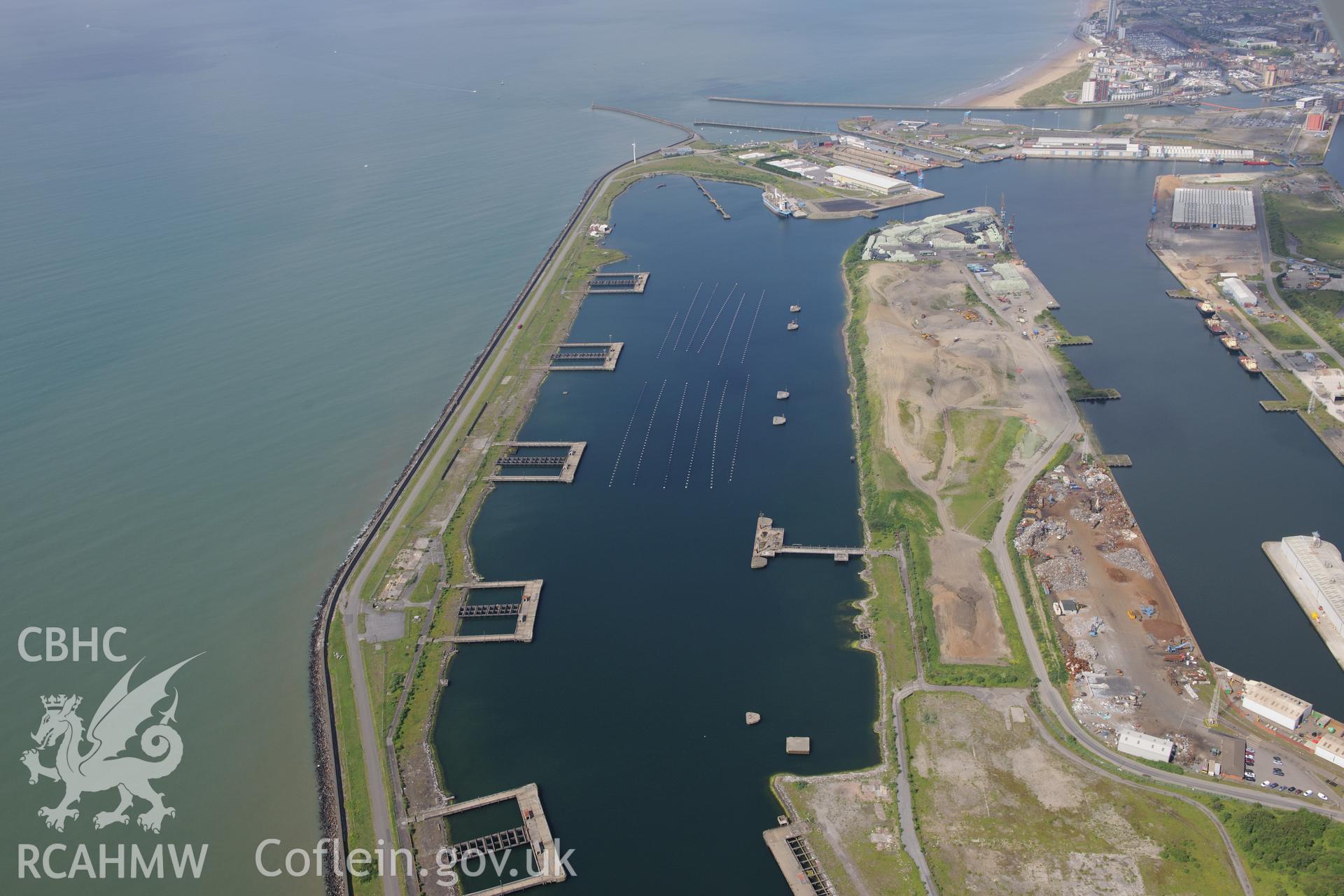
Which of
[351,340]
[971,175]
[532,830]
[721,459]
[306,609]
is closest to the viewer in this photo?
[532,830]

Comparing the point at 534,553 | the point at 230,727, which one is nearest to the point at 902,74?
the point at 534,553

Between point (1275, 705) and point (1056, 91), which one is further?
point (1056, 91)

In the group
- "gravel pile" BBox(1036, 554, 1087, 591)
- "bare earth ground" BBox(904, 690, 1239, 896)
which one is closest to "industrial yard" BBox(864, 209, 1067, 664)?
"gravel pile" BBox(1036, 554, 1087, 591)

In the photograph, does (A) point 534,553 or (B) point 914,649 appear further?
(A) point 534,553

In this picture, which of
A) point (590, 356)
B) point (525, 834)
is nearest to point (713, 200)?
point (590, 356)

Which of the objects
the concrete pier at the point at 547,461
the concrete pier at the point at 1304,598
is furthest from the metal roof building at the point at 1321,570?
the concrete pier at the point at 547,461

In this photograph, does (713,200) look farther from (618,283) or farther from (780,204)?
(618,283)

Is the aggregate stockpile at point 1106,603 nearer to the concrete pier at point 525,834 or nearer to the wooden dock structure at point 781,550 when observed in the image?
the wooden dock structure at point 781,550

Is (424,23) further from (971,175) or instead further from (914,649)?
(914,649)
